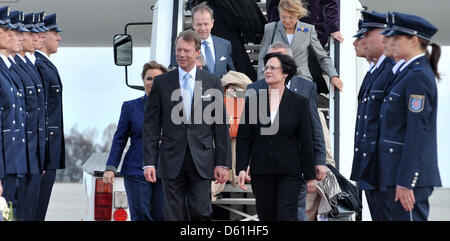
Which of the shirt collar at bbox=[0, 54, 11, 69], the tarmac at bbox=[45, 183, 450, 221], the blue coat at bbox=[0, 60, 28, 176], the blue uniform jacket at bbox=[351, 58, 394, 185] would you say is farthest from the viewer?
the tarmac at bbox=[45, 183, 450, 221]

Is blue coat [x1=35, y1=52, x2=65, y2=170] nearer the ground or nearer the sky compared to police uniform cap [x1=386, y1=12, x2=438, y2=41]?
nearer the ground

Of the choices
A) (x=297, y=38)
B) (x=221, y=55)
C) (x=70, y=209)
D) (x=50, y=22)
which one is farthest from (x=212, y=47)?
(x=70, y=209)

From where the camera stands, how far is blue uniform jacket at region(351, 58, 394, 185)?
5.64 meters

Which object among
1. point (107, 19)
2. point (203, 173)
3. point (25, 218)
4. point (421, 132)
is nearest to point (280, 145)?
point (203, 173)

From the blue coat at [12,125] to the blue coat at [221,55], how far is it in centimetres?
179

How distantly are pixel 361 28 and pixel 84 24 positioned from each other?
44.3 feet

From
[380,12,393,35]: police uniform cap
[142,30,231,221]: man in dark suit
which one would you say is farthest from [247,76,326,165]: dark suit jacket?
[380,12,393,35]: police uniform cap

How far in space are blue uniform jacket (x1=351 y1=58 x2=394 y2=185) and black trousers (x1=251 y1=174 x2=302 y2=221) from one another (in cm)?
62

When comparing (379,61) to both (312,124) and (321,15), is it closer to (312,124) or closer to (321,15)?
(312,124)

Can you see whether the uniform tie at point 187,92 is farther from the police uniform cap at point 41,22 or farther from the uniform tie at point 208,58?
the uniform tie at point 208,58

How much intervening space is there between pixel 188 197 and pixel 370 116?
126 cm

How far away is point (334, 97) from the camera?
7.98m

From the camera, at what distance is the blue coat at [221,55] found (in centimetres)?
793

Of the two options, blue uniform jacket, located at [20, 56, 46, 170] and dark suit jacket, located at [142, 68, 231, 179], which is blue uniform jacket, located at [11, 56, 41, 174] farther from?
dark suit jacket, located at [142, 68, 231, 179]
